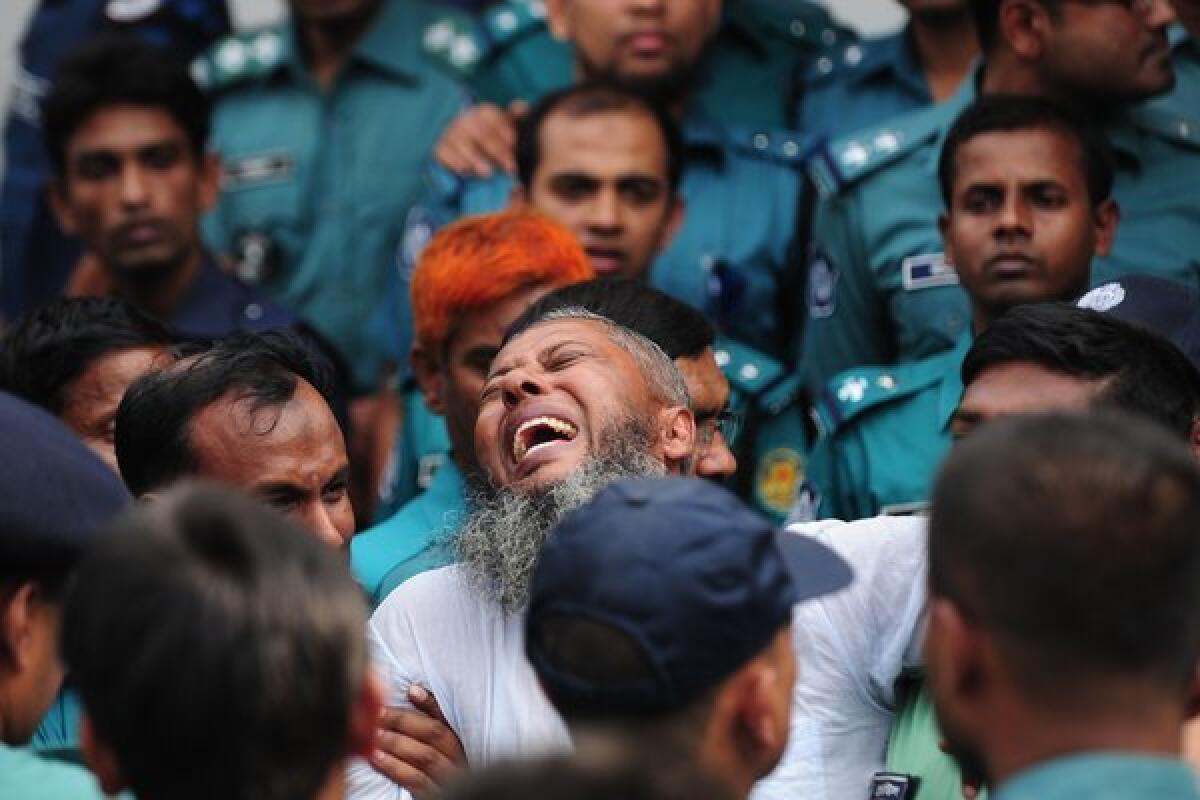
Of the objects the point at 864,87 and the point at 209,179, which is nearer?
the point at 864,87

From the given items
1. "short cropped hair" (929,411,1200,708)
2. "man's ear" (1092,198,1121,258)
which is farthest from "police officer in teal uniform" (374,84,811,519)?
"short cropped hair" (929,411,1200,708)

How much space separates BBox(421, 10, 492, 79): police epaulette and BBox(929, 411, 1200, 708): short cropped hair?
4618mm

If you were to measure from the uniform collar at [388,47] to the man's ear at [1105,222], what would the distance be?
2368 millimetres

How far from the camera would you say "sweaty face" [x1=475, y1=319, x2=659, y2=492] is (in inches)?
165

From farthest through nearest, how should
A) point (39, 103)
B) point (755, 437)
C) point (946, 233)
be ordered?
point (39, 103) → point (755, 437) → point (946, 233)

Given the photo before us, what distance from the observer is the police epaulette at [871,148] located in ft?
19.8

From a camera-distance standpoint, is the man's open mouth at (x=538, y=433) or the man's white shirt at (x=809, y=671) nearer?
the man's white shirt at (x=809, y=671)

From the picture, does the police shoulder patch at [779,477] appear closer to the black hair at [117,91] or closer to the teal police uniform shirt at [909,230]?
the teal police uniform shirt at [909,230]

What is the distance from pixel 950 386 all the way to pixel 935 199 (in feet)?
2.65

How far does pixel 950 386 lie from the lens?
17.4 ft

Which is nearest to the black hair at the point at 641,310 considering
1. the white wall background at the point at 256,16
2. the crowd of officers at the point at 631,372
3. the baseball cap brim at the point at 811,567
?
the crowd of officers at the point at 631,372

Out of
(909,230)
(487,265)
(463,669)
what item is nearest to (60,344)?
(487,265)

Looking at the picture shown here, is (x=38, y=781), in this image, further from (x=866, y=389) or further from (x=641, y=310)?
(x=866, y=389)

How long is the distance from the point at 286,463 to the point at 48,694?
130cm
